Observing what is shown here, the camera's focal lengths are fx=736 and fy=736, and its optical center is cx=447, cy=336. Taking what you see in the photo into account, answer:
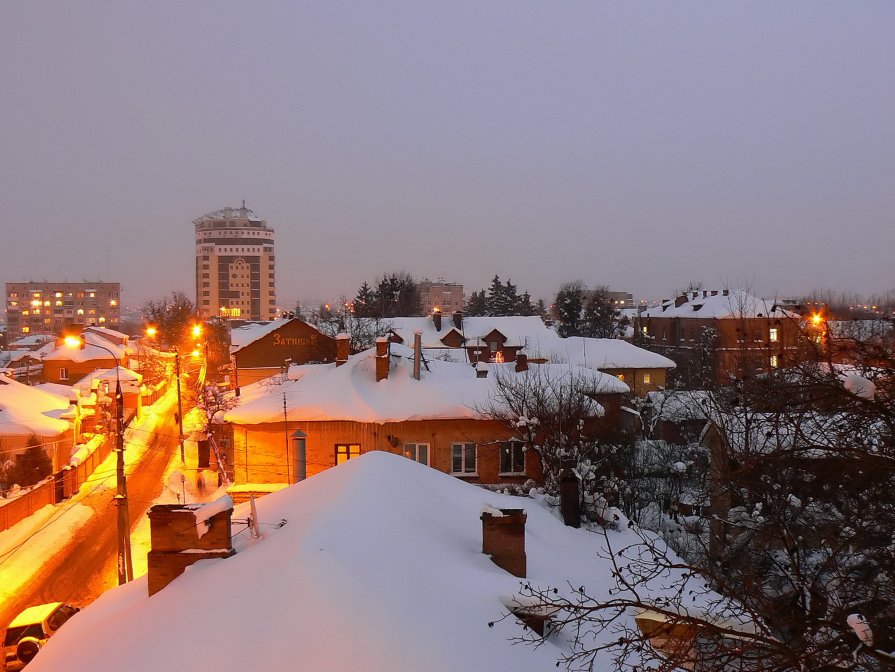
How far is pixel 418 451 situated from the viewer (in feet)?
83.3

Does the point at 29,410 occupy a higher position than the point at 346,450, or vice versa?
the point at 29,410

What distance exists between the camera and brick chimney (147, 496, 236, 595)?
9.18 m

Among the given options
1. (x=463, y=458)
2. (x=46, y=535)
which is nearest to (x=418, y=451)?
(x=463, y=458)

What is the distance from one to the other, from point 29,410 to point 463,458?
74.4 feet

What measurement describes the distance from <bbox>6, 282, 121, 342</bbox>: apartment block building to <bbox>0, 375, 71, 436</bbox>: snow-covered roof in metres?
133

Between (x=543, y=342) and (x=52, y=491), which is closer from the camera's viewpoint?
(x=52, y=491)

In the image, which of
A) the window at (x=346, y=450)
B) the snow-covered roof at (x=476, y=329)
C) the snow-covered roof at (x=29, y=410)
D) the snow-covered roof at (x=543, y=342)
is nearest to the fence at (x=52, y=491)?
the snow-covered roof at (x=29, y=410)

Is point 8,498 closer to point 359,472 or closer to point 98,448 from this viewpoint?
point 98,448

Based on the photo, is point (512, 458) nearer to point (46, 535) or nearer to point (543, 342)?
point (46, 535)

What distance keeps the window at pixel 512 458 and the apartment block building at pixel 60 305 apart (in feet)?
507

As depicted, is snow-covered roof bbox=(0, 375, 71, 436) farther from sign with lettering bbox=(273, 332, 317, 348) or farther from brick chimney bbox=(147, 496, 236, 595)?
brick chimney bbox=(147, 496, 236, 595)

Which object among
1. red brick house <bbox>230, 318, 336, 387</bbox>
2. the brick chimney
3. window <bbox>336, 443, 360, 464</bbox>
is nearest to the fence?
window <bbox>336, 443, 360, 464</bbox>

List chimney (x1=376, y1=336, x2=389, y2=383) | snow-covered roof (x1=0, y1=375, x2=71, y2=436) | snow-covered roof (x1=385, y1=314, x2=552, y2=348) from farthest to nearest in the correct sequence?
snow-covered roof (x1=385, y1=314, x2=552, y2=348) < snow-covered roof (x1=0, y1=375, x2=71, y2=436) < chimney (x1=376, y1=336, x2=389, y2=383)

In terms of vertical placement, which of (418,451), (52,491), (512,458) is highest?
(418,451)
